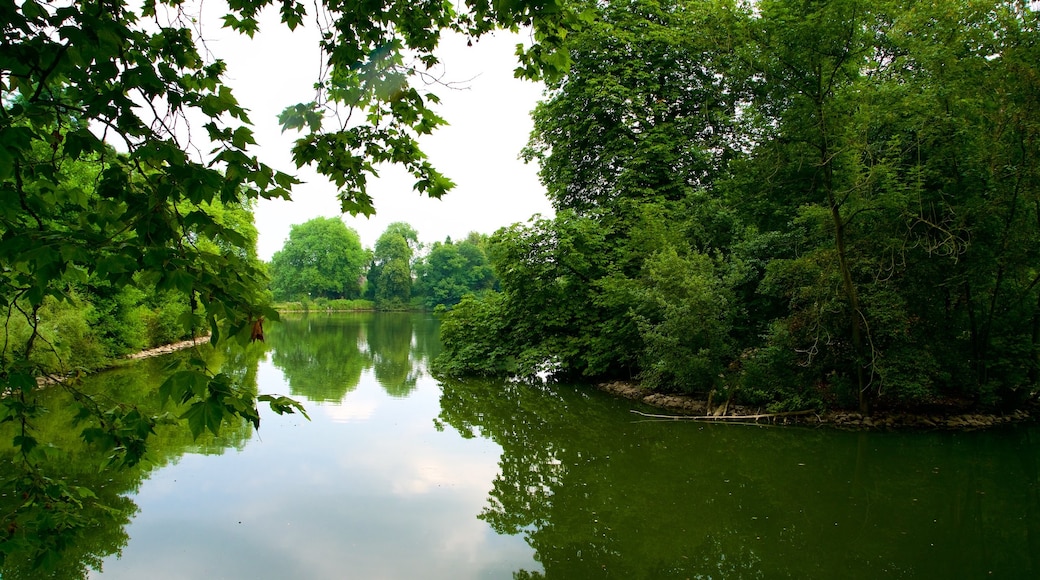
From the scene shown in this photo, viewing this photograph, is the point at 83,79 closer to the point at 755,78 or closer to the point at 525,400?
the point at 755,78

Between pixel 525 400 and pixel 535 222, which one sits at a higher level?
pixel 535 222

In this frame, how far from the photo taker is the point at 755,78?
11.1 m

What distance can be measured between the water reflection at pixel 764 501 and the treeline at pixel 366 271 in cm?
6136

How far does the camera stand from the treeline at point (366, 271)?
70.7 metres

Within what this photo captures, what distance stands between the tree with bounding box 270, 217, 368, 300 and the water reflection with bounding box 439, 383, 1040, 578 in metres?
64.2

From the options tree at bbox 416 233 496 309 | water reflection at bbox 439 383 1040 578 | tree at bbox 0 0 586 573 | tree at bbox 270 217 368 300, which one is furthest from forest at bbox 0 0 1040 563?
tree at bbox 416 233 496 309

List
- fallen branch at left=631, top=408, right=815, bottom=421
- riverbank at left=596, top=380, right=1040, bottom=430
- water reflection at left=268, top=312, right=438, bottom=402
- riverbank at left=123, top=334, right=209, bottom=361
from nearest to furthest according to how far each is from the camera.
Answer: riverbank at left=596, top=380, right=1040, bottom=430 < fallen branch at left=631, top=408, right=815, bottom=421 < water reflection at left=268, top=312, right=438, bottom=402 < riverbank at left=123, top=334, right=209, bottom=361

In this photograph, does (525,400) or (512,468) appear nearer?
(512,468)

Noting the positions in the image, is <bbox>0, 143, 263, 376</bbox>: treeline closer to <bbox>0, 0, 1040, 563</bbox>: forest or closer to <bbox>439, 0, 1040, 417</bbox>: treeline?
<bbox>0, 0, 1040, 563</bbox>: forest

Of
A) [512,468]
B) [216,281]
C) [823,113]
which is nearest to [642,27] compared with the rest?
[823,113]

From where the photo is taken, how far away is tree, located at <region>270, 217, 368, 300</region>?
230 ft

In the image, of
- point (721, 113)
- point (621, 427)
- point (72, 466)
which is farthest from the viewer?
point (721, 113)

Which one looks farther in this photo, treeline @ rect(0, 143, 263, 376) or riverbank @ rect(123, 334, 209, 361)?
riverbank @ rect(123, 334, 209, 361)

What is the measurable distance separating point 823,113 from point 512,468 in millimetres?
8164
